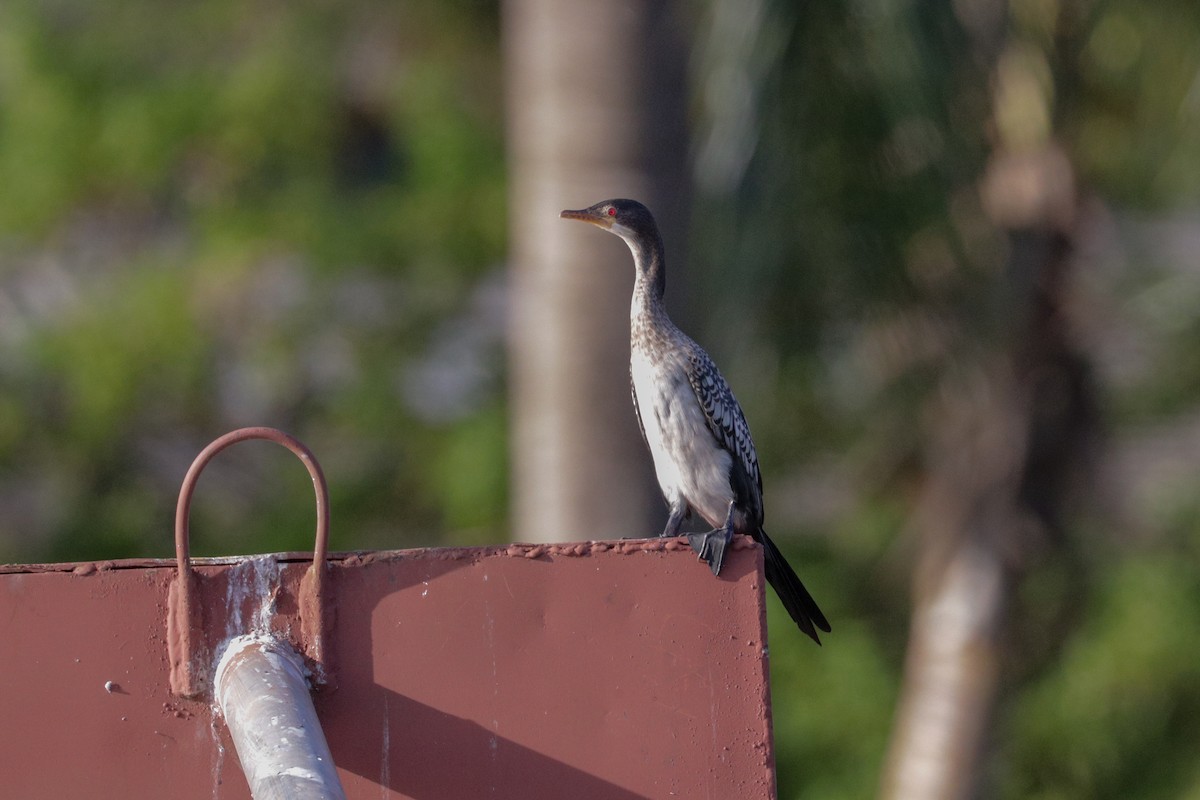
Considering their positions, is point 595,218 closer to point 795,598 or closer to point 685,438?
point 685,438

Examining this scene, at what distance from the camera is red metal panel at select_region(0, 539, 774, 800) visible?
2.35 meters

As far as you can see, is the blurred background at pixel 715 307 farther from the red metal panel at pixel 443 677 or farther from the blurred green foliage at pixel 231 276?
the red metal panel at pixel 443 677

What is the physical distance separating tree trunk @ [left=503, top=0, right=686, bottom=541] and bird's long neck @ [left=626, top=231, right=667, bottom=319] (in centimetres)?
90

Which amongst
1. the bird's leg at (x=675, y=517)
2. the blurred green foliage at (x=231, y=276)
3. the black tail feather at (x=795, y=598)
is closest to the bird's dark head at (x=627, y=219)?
the bird's leg at (x=675, y=517)

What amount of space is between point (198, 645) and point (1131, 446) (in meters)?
7.30

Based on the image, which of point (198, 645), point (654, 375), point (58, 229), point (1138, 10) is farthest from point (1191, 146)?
point (58, 229)

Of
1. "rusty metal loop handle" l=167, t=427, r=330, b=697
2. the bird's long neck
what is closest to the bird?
the bird's long neck

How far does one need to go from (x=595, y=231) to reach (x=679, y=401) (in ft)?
3.57

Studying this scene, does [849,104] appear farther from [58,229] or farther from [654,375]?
[58,229]

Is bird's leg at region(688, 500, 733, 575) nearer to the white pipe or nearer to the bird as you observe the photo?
the white pipe

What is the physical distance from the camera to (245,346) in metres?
9.09

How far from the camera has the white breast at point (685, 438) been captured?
12.1 ft

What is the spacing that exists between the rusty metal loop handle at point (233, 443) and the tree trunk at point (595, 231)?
2321 mm

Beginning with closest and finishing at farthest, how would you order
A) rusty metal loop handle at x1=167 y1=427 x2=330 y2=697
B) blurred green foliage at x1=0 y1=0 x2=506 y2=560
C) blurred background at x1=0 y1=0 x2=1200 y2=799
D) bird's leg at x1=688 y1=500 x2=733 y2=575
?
rusty metal loop handle at x1=167 y1=427 x2=330 y2=697 < bird's leg at x1=688 y1=500 x2=733 y2=575 < blurred background at x1=0 y1=0 x2=1200 y2=799 < blurred green foliage at x1=0 y1=0 x2=506 y2=560
